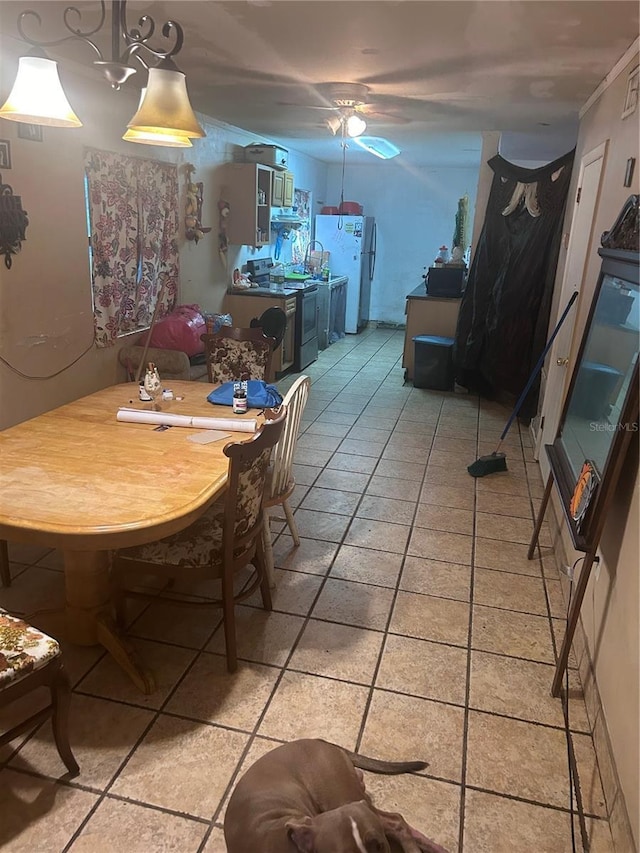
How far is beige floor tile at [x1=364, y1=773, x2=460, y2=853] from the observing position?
1.59m

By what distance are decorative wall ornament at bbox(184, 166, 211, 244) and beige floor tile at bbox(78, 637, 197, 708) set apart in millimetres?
3554

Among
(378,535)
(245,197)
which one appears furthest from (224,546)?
(245,197)

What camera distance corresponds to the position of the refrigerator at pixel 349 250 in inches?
310

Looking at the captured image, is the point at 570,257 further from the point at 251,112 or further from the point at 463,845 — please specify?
the point at 463,845

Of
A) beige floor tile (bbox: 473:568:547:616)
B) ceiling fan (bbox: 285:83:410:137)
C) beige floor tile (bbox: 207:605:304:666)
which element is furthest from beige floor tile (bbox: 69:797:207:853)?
ceiling fan (bbox: 285:83:410:137)

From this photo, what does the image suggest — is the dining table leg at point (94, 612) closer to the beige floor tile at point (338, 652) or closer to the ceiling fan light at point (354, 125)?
the beige floor tile at point (338, 652)

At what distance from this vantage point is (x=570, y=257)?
3650 millimetres

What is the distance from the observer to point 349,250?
7.93 metres

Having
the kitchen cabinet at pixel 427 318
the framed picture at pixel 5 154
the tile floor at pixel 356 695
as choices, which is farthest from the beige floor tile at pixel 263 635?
the kitchen cabinet at pixel 427 318

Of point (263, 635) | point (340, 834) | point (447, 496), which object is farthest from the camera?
point (447, 496)

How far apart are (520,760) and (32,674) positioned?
1.44m

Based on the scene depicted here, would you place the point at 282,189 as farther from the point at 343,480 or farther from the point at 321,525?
the point at 321,525

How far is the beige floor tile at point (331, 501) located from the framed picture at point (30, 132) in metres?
2.37

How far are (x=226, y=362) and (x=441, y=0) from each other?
6.45ft
